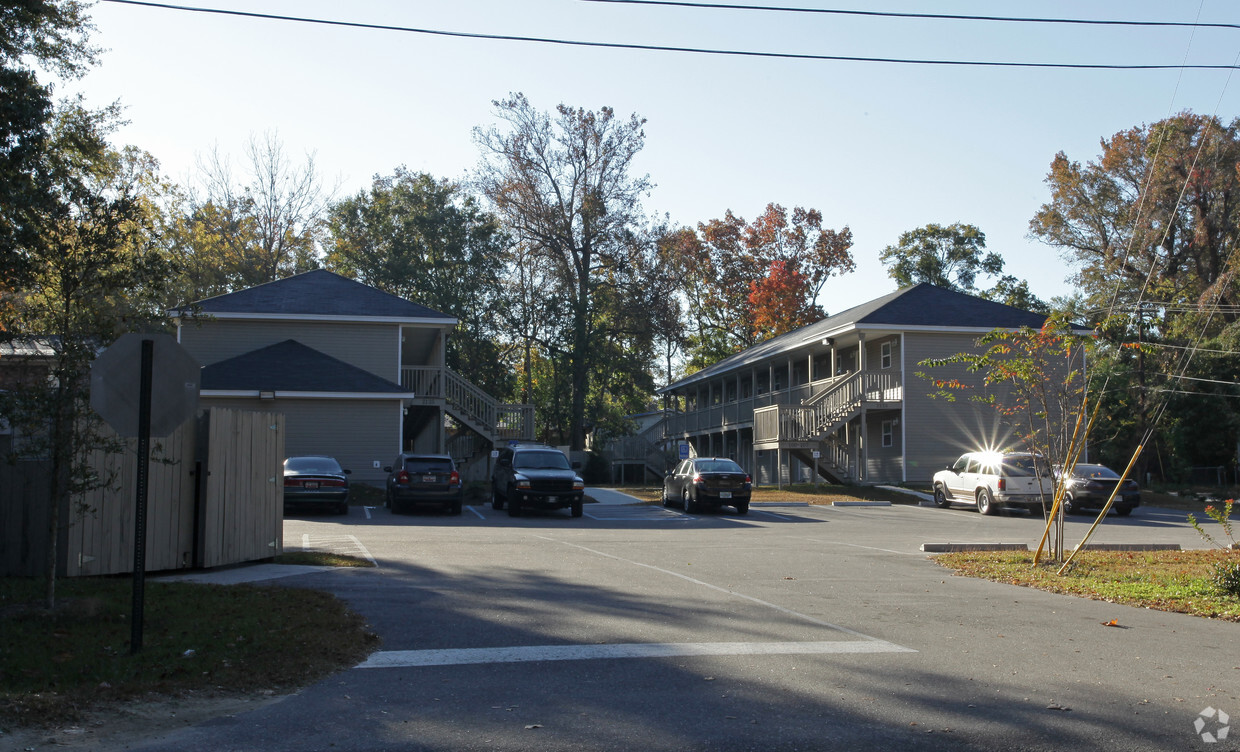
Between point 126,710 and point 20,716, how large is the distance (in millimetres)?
578

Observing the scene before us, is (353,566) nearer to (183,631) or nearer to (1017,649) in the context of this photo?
(183,631)

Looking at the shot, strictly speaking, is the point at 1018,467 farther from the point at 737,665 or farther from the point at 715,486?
the point at 737,665

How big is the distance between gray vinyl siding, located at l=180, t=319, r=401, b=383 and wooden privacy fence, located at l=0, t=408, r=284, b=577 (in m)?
20.9

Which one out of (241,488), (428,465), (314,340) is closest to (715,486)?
(428,465)

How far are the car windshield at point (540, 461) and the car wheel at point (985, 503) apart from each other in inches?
444

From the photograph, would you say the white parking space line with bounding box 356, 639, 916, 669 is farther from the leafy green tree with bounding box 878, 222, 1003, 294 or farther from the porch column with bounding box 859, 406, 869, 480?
the leafy green tree with bounding box 878, 222, 1003, 294

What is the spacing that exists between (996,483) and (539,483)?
12.1 meters

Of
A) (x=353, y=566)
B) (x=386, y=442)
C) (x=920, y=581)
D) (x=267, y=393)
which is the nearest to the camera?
(x=920, y=581)

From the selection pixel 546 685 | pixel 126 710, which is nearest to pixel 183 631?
pixel 126 710

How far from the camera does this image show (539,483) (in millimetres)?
25578

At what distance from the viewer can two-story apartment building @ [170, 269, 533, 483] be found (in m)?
31.4

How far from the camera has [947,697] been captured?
669 centimetres

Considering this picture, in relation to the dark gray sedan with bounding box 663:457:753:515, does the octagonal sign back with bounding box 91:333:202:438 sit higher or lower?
higher

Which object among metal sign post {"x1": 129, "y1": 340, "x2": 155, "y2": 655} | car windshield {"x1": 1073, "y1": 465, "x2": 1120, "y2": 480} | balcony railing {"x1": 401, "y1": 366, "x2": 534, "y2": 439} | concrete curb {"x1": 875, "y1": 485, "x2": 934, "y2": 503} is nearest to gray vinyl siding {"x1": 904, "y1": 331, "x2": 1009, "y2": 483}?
concrete curb {"x1": 875, "y1": 485, "x2": 934, "y2": 503}
